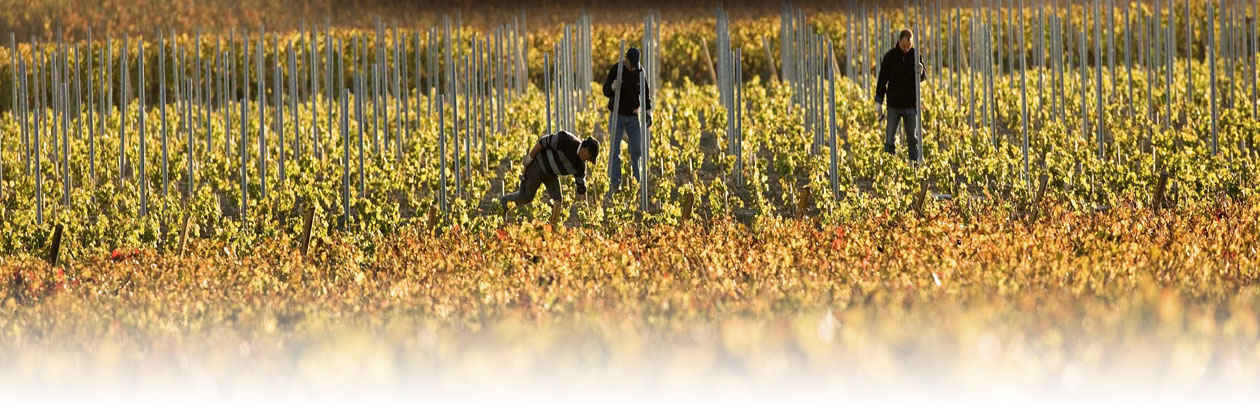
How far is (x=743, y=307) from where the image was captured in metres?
7.24

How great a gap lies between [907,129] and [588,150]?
3.40 m

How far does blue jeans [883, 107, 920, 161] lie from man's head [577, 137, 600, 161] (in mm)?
3312

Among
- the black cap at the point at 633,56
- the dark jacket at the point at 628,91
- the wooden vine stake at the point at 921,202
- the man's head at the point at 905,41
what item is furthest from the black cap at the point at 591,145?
the man's head at the point at 905,41

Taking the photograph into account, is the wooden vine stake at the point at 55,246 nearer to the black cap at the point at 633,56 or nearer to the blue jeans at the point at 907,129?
the black cap at the point at 633,56

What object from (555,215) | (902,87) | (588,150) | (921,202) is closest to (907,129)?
(902,87)

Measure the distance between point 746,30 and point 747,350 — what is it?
22.4 meters

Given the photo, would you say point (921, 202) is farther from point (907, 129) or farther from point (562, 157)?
point (562, 157)

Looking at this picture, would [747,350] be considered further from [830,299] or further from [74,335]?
[74,335]

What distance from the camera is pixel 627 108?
550 inches

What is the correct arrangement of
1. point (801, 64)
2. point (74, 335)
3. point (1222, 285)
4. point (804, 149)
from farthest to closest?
Answer: point (801, 64) < point (804, 149) < point (1222, 285) < point (74, 335)

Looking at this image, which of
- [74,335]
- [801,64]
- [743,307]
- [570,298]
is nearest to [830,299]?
[743,307]

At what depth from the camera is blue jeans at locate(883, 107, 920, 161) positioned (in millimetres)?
14789

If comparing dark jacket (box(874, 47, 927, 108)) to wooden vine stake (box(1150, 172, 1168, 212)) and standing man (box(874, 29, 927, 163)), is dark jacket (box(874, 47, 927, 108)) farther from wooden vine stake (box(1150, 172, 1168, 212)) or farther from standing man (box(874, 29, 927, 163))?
wooden vine stake (box(1150, 172, 1168, 212))

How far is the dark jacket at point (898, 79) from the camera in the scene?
14.5 m
